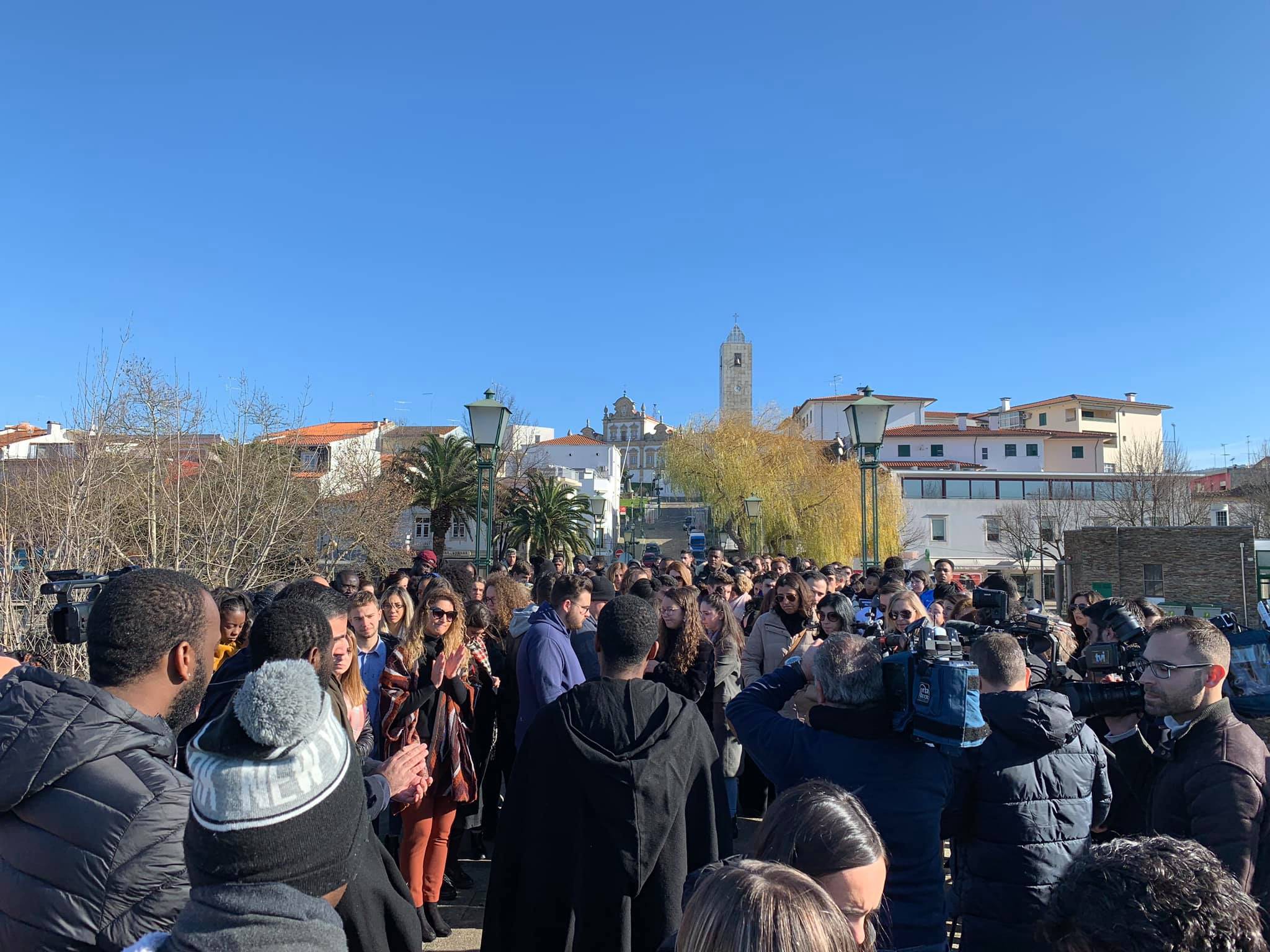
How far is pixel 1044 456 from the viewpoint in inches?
2867

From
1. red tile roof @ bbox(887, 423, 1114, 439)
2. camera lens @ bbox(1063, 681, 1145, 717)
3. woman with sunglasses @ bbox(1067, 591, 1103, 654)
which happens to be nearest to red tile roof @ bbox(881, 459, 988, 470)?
red tile roof @ bbox(887, 423, 1114, 439)

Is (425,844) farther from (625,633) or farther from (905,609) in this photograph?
(905,609)

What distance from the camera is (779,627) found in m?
6.65

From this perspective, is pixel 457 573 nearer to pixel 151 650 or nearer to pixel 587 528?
pixel 151 650

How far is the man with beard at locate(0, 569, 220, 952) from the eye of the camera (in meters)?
1.91

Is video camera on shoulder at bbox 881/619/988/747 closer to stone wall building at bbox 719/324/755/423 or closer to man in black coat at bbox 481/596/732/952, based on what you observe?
man in black coat at bbox 481/596/732/952

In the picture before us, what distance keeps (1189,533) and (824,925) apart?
3035cm

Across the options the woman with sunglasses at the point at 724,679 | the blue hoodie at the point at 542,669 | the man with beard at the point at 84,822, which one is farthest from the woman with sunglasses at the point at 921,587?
the man with beard at the point at 84,822

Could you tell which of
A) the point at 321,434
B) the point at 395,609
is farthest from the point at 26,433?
the point at 395,609

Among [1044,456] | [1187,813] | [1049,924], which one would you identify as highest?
[1044,456]

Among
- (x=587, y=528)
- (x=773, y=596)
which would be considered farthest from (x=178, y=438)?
(x=587, y=528)

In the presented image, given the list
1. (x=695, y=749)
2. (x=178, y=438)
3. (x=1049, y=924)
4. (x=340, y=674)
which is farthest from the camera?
(x=178, y=438)

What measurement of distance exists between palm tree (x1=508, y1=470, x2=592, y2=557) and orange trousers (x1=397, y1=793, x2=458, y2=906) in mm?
29363

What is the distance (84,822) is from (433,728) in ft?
10.1
